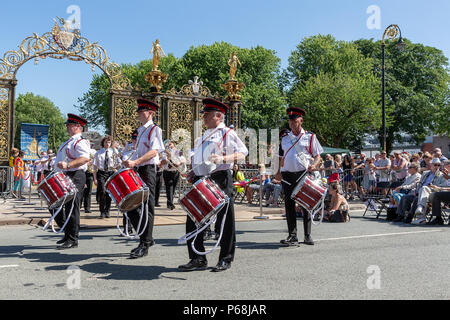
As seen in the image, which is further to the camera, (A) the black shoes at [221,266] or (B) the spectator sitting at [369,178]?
(B) the spectator sitting at [369,178]

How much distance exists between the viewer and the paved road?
430 cm

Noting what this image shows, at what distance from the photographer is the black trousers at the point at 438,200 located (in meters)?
10.4

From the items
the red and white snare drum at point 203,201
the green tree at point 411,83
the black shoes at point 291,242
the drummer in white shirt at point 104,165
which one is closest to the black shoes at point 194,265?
the red and white snare drum at point 203,201

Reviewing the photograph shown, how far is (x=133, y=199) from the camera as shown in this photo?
582cm

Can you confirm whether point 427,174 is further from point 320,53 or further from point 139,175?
point 320,53

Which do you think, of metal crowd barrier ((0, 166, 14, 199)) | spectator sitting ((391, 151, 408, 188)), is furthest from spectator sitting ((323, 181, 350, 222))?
metal crowd barrier ((0, 166, 14, 199))

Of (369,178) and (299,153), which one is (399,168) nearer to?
(369,178)

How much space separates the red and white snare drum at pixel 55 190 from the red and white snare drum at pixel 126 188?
109 cm

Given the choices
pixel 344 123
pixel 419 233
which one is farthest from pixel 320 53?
pixel 419 233

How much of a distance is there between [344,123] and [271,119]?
658cm

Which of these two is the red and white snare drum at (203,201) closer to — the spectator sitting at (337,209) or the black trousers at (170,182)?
the spectator sitting at (337,209)

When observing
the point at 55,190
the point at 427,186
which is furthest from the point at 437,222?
the point at 55,190

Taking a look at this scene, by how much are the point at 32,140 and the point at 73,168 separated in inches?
1040
